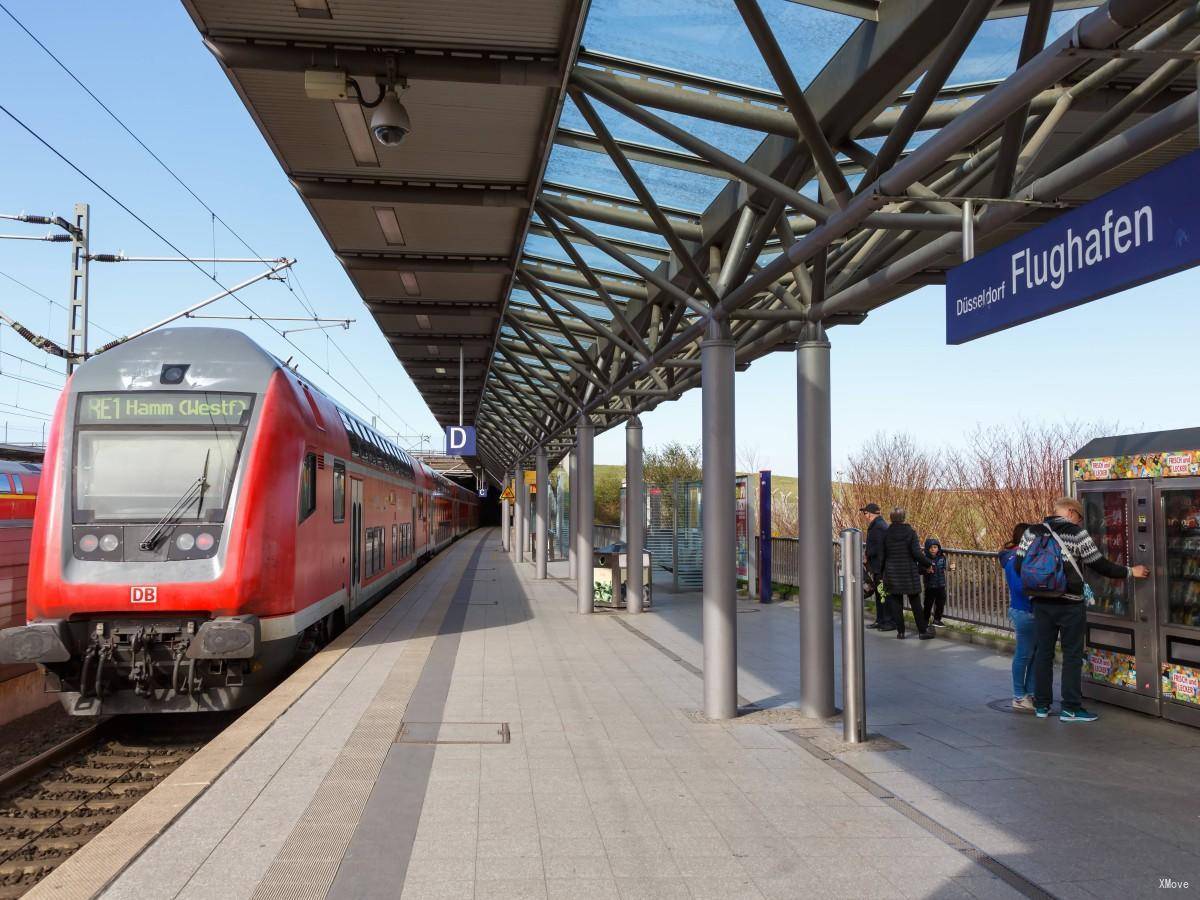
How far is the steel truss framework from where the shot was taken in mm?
3705

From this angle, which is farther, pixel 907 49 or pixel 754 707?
pixel 754 707

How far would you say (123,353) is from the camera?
8.88 m

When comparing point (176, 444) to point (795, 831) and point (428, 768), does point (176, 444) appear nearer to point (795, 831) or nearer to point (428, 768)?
point (428, 768)

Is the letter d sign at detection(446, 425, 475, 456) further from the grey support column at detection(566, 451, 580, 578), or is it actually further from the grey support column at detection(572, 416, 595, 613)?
the grey support column at detection(572, 416, 595, 613)

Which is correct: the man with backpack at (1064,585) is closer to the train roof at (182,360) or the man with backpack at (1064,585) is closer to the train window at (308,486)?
the train window at (308,486)

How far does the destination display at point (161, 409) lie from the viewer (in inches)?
336

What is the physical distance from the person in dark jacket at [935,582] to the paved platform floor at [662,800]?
2.98 meters

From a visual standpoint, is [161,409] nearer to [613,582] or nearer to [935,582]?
[613,582]

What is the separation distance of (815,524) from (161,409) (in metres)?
5.61

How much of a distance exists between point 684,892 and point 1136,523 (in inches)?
214

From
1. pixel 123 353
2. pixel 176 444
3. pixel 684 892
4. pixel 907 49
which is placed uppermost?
pixel 907 49

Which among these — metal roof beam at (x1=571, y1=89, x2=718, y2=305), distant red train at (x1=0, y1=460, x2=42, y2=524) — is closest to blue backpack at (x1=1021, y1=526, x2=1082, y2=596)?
metal roof beam at (x1=571, y1=89, x2=718, y2=305)

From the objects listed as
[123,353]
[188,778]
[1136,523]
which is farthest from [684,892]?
[123,353]

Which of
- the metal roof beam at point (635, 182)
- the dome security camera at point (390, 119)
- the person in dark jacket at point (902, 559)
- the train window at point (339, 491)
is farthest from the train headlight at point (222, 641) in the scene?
the person in dark jacket at point (902, 559)
